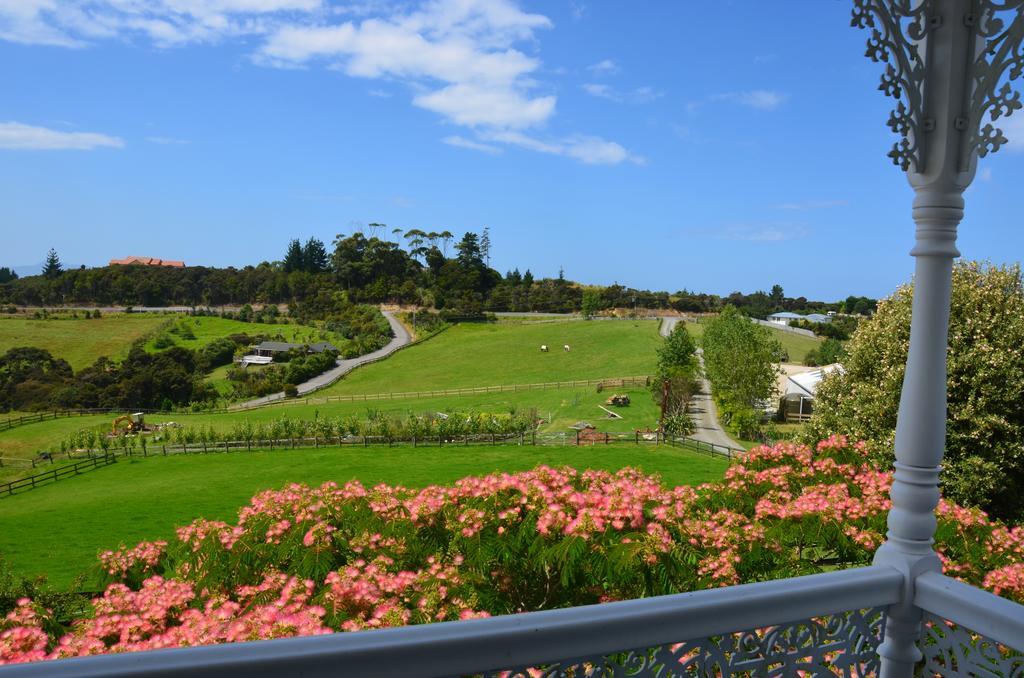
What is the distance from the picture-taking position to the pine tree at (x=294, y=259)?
79600 millimetres

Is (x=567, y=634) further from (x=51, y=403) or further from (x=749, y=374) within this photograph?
(x=51, y=403)

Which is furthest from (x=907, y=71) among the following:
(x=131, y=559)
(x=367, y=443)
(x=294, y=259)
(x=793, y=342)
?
(x=294, y=259)

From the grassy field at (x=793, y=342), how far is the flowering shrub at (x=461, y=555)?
4458 centimetres

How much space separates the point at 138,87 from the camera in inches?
428

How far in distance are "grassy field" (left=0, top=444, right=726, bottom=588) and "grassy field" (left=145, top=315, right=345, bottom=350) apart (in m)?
33.3

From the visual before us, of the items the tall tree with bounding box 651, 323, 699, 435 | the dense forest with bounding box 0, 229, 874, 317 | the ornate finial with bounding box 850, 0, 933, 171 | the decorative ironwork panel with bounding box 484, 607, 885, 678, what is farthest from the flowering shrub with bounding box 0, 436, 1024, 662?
the dense forest with bounding box 0, 229, 874, 317

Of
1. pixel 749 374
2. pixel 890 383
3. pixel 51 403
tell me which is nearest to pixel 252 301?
pixel 51 403

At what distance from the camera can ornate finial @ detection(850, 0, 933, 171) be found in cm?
217

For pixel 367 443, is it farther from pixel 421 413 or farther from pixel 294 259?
pixel 294 259

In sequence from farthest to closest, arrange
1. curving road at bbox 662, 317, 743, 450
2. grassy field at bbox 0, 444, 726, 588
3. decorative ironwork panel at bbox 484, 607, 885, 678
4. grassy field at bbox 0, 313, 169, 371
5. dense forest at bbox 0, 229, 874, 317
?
dense forest at bbox 0, 229, 874, 317 → grassy field at bbox 0, 313, 169, 371 → curving road at bbox 662, 317, 743, 450 → grassy field at bbox 0, 444, 726, 588 → decorative ironwork panel at bbox 484, 607, 885, 678

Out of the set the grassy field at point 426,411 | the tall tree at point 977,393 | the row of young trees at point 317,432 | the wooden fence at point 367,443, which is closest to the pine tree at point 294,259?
the grassy field at point 426,411

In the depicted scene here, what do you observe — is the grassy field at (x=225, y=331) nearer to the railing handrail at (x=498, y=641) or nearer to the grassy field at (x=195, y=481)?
the grassy field at (x=195, y=481)

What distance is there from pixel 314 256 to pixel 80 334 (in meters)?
29.6

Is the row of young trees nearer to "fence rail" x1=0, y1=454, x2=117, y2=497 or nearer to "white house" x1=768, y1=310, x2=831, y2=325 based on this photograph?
"fence rail" x1=0, y1=454, x2=117, y2=497
